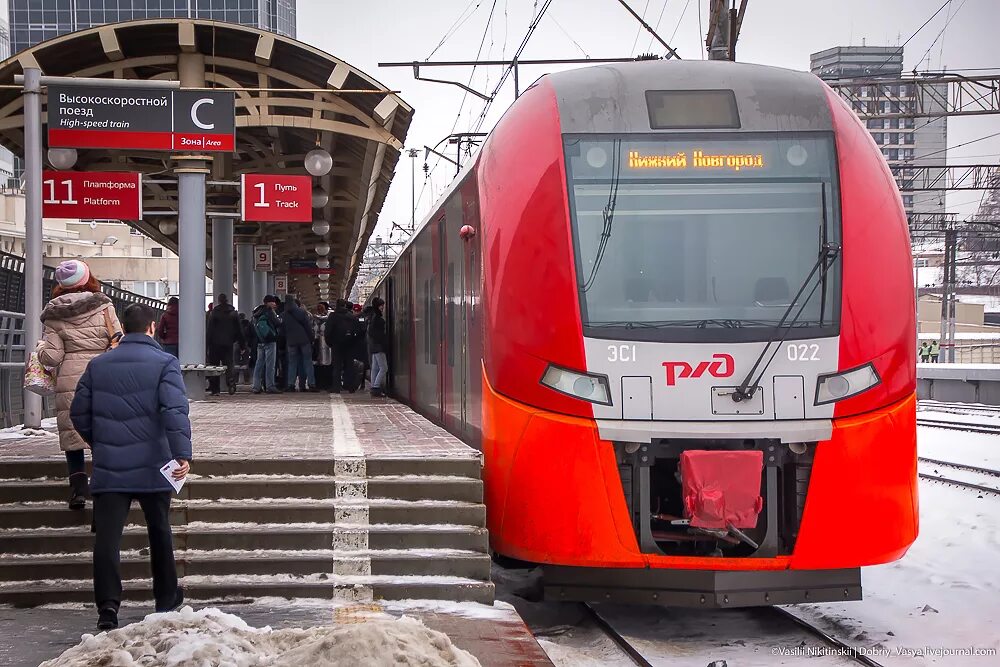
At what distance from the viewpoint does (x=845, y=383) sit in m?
6.98

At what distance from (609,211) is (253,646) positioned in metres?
3.47

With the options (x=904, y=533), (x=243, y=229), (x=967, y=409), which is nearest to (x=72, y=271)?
(x=904, y=533)

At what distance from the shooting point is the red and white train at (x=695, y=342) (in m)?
6.89

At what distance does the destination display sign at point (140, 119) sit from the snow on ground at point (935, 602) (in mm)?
8318

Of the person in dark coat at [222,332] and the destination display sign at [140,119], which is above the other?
the destination display sign at [140,119]

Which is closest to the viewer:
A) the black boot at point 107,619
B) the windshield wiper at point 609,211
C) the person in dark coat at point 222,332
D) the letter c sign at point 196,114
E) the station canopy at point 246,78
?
the black boot at point 107,619

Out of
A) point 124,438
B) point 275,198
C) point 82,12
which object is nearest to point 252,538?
point 124,438

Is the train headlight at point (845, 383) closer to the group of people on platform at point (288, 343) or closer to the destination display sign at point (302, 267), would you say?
the group of people on platform at point (288, 343)

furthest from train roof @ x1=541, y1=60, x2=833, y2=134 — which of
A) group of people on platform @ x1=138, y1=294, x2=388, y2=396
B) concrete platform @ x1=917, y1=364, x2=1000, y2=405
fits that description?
concrete platform @ x1=917, y1=364, x2=1000, y2=405

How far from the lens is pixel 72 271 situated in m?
7.14

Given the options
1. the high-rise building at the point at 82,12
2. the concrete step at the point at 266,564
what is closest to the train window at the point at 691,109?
the concrete step at the point at 266,564

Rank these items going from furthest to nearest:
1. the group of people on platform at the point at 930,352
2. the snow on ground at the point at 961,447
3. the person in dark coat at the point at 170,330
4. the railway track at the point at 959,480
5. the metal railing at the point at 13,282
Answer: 1. the group of people on platform at the point at 930,352
2. the person in dark coat at the point at 170,330
3. the snow on ground at the point at 961,447
4. the metal railing at the point at 13,282
5. the railway track at the point at 959,480

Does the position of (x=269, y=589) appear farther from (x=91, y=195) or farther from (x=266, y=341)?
(x=266, y=341)

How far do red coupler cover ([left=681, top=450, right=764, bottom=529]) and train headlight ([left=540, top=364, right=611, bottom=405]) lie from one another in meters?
0.58
